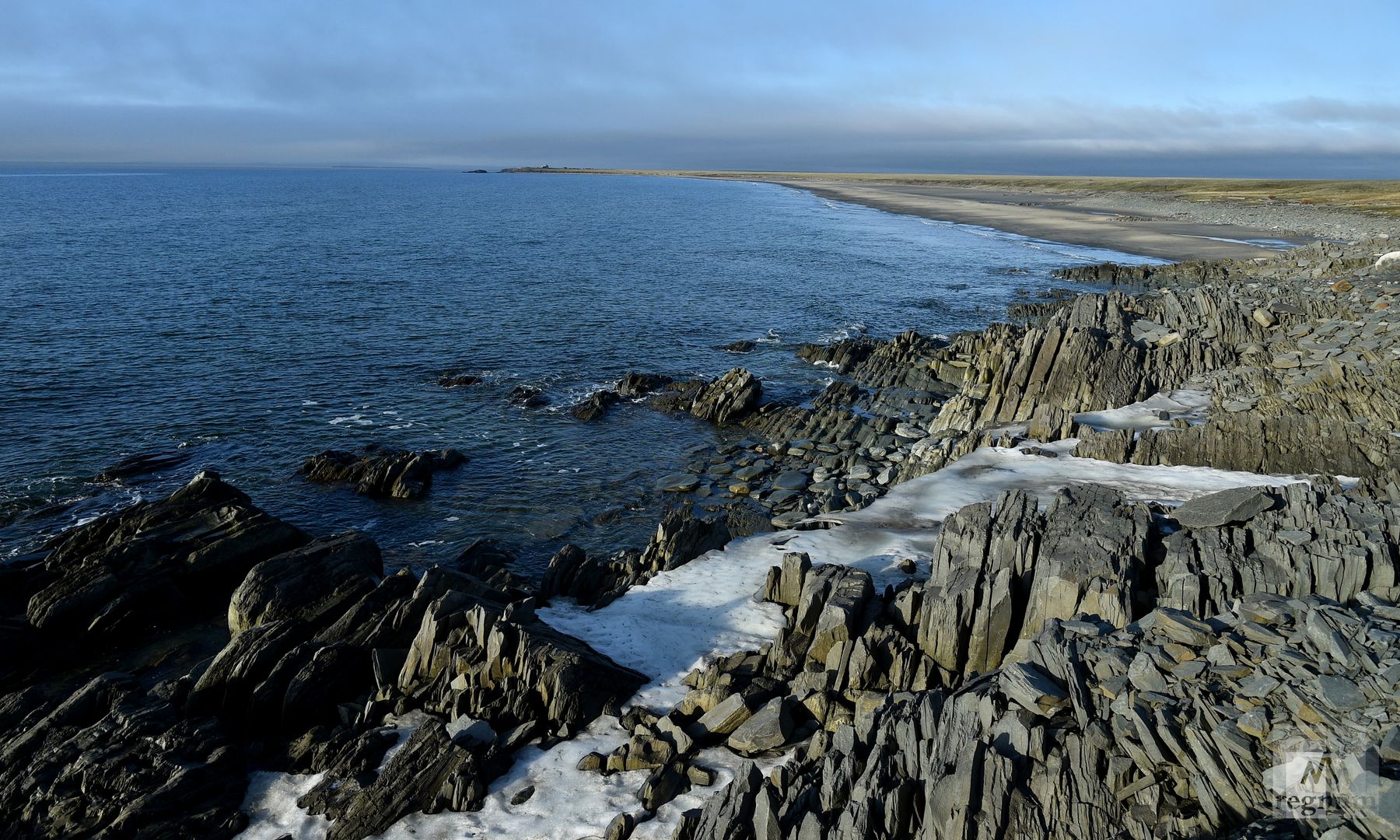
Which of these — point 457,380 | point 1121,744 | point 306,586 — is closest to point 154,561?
point 306,586

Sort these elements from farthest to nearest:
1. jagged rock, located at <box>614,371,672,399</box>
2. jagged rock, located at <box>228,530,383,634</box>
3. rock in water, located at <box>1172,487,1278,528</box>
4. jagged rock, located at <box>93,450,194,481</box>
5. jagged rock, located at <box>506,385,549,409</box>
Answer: jagged rock, located at <box>614,371,672,399</box> < jagged rock, located at <box>506,385,549,409</box> < jagged rock, located at <box>93,450,194,481</box> < jagged rock, located at <box>228,530,383,634</box> < rock in water, located at <box>1172,487,1278,528</box>

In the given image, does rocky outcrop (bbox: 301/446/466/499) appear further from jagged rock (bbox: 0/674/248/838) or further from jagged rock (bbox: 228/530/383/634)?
jagged rock (bbox: 0/674/248/838)

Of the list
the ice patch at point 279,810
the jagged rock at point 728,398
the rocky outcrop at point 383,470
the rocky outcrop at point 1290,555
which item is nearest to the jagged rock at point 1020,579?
the rocky outcrop at point 1290,555

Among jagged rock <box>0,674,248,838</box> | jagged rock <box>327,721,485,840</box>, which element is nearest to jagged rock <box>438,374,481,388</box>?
jagged rock <box>0,674,248,838</box>

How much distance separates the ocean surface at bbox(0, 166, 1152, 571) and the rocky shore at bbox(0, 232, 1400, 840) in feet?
14.2

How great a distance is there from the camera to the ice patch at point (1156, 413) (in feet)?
88.7

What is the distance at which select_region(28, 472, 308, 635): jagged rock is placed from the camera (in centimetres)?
1975

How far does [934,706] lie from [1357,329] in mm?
30916

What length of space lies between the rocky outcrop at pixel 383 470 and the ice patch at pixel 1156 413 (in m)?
24.6

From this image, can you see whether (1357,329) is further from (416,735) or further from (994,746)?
(416,735)

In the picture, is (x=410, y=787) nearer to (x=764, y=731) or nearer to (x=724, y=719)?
(x=724, y=719)

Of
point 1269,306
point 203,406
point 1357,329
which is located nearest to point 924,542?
point 1357,329

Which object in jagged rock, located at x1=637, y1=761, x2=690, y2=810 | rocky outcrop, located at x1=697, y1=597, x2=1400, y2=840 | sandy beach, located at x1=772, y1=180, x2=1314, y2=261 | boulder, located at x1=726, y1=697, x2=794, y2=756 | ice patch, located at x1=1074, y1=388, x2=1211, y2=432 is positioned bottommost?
jagged rock, located at x1=637, y1=761, x2=690, y2=810

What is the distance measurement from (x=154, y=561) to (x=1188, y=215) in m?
149
